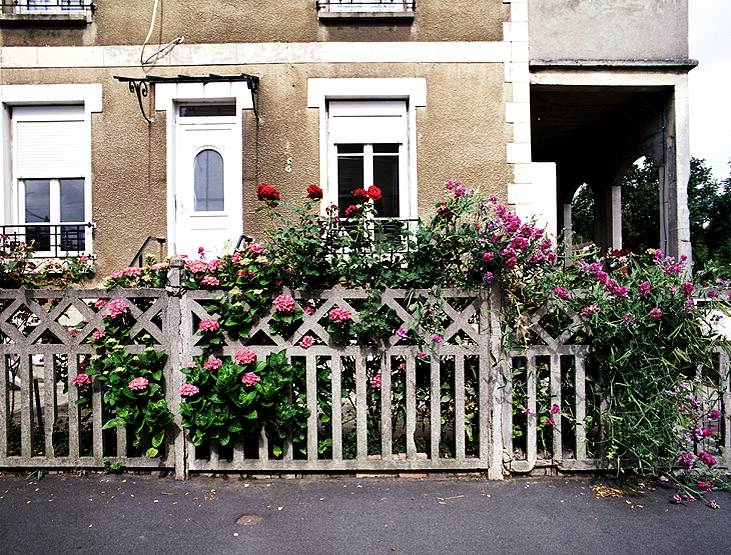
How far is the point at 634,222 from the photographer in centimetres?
2347

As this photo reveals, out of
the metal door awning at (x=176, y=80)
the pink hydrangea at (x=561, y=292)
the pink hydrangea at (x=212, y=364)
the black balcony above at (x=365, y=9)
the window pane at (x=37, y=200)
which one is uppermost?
the black balcony above at (x=365, y=9)

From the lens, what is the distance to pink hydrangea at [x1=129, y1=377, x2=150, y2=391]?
3385 mm

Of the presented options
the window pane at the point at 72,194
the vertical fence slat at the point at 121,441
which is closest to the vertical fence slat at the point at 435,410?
the vertical fence slat at the point at 121,441

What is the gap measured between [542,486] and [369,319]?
5.90 ft

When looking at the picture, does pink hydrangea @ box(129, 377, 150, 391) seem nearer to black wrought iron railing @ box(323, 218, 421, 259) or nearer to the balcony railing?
black wrought iron railing @ box(323, 218, 421, 259)

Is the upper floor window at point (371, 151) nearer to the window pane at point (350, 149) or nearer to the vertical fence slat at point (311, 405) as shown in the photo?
the window pane at point (350, 149)

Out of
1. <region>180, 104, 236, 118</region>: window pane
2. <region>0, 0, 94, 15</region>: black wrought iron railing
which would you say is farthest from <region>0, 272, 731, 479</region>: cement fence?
<region>0, 0, 94, 15</region>: black wrought iron railing

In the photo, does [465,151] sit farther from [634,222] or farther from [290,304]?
[634,222]

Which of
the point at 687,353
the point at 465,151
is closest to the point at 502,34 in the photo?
the point at 465,151

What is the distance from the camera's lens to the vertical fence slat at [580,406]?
352cm

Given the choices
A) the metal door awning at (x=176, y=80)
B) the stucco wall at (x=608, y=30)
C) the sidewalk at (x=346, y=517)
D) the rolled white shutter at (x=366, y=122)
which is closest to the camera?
the sidewalk at (x=346, y=517)

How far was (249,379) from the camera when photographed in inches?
133

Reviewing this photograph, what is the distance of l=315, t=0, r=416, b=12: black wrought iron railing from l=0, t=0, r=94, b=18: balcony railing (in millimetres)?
3298

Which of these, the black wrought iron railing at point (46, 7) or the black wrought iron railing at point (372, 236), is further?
the black wrought iron railing at point (46, 7)
